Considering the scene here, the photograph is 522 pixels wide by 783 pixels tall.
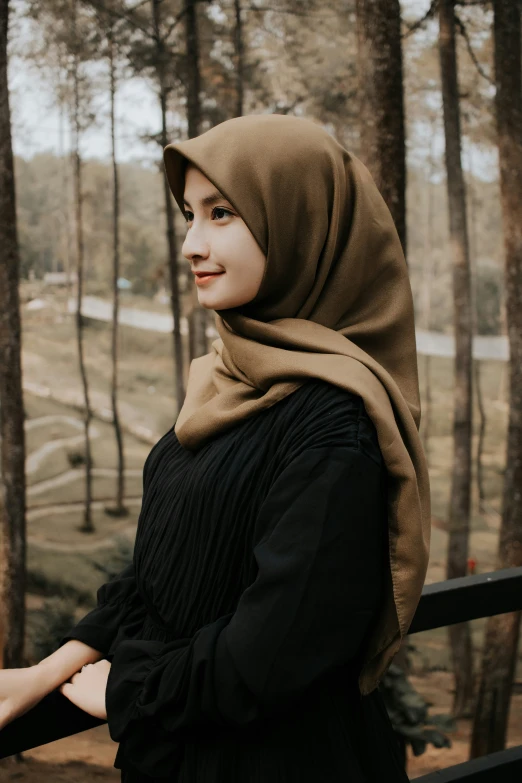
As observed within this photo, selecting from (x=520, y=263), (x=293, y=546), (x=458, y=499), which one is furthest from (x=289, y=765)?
(x=458, y=499)

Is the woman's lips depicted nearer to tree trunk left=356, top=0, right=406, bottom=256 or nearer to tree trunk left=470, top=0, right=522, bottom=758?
tree trunk left=356, top=0, right=406, bottom=256

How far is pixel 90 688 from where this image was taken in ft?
3.40

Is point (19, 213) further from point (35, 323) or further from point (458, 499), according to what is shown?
point (458, 499)

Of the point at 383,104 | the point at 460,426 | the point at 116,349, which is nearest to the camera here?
the point at 383,104

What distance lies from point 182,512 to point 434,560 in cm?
462

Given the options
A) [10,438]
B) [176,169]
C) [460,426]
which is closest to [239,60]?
[10,438]

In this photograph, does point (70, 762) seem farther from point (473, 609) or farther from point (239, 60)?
point (239, 60)

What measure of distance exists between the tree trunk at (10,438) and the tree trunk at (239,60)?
111cm

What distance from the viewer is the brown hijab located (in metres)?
0.97

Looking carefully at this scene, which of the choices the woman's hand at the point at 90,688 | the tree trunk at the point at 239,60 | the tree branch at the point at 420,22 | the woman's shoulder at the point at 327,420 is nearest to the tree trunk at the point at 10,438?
the tree trunk at the point at 239,60

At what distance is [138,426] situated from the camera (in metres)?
4.65

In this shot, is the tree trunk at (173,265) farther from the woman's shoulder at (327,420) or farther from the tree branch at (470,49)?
the woman's shoulder at (327,420)

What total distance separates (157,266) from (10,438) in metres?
1.29

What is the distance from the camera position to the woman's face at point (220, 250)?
3.30 ft
